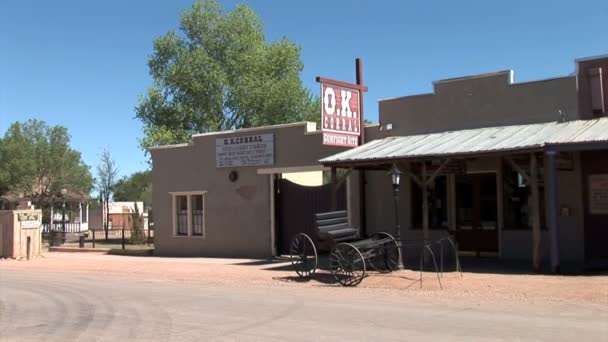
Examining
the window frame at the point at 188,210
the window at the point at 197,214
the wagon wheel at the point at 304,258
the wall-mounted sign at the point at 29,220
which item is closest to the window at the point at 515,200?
the wagon wheel at the point at 304,258

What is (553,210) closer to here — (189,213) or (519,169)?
(519,169)

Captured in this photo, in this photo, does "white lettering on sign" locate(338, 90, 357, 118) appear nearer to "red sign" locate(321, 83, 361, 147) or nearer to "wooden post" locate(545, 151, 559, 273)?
"red sign" locate(321, 83, 361, 147)

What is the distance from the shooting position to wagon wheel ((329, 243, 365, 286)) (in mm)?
14852

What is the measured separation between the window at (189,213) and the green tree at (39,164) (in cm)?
2556

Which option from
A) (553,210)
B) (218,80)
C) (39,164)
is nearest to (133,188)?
(39,164)

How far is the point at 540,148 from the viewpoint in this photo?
14.5 meters

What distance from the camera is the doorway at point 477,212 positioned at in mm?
18500

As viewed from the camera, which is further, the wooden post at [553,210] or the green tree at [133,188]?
the green tree at [133,188]

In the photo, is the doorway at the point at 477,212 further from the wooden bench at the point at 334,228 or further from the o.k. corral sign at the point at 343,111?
the wooden bench at the point at 334,228

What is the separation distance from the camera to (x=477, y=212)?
61.5ft

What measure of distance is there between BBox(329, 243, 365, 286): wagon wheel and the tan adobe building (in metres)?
2.71

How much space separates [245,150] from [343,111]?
4.82 meters

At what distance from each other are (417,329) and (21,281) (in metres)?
12.0

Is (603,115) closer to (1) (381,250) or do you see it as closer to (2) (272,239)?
(1) (381,250)
